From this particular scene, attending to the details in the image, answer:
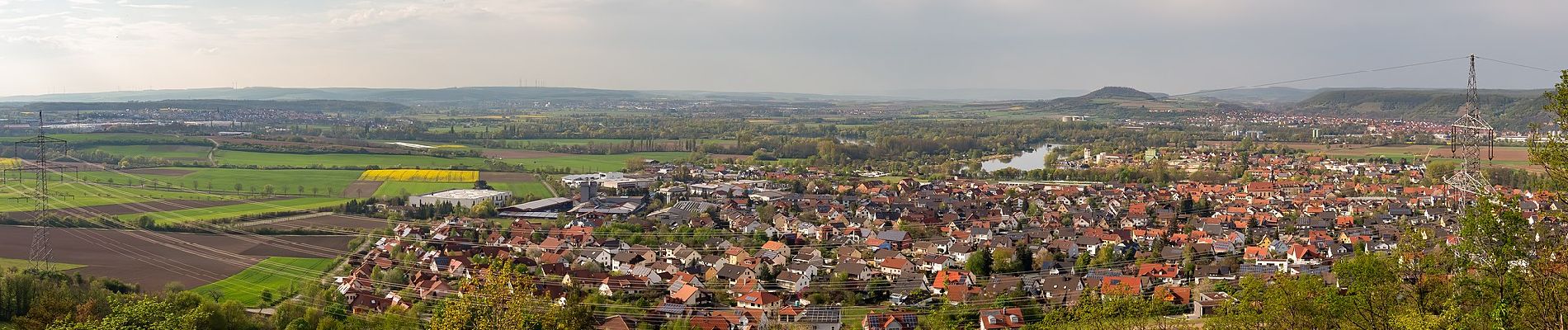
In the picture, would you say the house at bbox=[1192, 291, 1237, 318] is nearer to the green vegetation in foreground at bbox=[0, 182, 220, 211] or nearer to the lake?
the green vegetation in foreground at bbox=[0, 182, 220, 211]

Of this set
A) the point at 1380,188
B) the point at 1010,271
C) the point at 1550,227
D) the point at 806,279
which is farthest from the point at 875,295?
the point at 1380,188

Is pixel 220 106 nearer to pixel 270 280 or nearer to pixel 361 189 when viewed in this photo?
pixel 361 189

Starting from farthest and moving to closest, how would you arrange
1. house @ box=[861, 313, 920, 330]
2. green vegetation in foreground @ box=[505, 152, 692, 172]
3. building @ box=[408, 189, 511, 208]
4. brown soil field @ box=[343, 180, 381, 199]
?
1. green vegetation in foreground @ box=[505, 152, 692, 172]
2. brown soil field @ box=[343, 180, 381, 199]
3. building @ box=[408, 189, 511, 208]
4. house @ box=[861, 313, 920, 330]

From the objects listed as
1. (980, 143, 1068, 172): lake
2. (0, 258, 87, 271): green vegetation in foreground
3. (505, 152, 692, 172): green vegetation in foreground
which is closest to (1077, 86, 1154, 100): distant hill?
(980, 143, 1068, 172): lake

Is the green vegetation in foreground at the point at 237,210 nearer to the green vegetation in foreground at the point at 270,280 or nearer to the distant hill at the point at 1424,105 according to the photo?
the green vegetation in foreground at the point at 270,280

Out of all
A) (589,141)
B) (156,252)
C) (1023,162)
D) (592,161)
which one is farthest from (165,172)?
(1023,162)

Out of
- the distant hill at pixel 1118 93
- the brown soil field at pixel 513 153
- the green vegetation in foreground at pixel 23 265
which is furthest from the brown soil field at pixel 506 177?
the distant hill at pixel 1118 93

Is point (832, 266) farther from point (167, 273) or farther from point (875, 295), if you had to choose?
point (167, 273)
